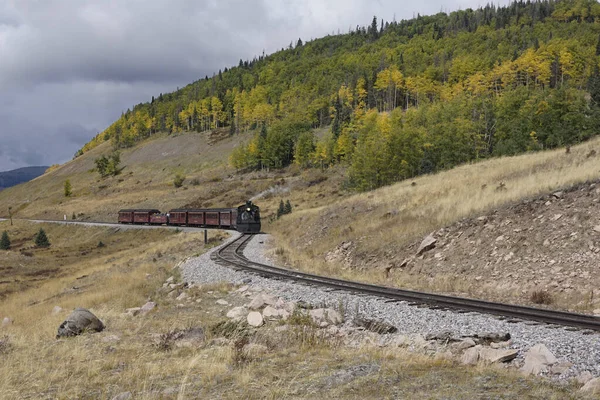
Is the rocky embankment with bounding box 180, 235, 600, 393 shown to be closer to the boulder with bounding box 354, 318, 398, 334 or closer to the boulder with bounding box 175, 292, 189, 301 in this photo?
the boulder with bounding box 354, 318, 398, 334

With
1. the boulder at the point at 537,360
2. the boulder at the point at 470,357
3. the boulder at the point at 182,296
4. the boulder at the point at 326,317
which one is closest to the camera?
the boulder at the point at 537,360

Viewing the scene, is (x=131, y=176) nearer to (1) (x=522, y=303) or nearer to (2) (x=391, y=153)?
(2) (x=391, y=153)

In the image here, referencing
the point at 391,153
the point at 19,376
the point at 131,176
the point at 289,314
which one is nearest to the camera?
the point at 19,376

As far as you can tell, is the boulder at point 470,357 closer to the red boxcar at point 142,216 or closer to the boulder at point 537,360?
the boulder at point 537,360

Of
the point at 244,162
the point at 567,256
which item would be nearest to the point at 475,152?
the point at 567,256

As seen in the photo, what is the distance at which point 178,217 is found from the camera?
62.0 meters

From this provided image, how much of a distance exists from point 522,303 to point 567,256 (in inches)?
108

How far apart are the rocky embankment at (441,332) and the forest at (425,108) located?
43.3 meters

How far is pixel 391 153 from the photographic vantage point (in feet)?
175

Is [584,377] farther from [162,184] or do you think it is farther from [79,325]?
[162,184]

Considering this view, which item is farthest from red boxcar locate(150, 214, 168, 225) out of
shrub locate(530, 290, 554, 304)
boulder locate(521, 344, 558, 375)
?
boulder locate(521, 344, 558, 375)

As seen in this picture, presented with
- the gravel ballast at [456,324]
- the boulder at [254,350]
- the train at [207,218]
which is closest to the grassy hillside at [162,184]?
the train at [207,218]

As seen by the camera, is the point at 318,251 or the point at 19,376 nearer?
the point at 19,376

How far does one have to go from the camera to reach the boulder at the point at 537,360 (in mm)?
5785
